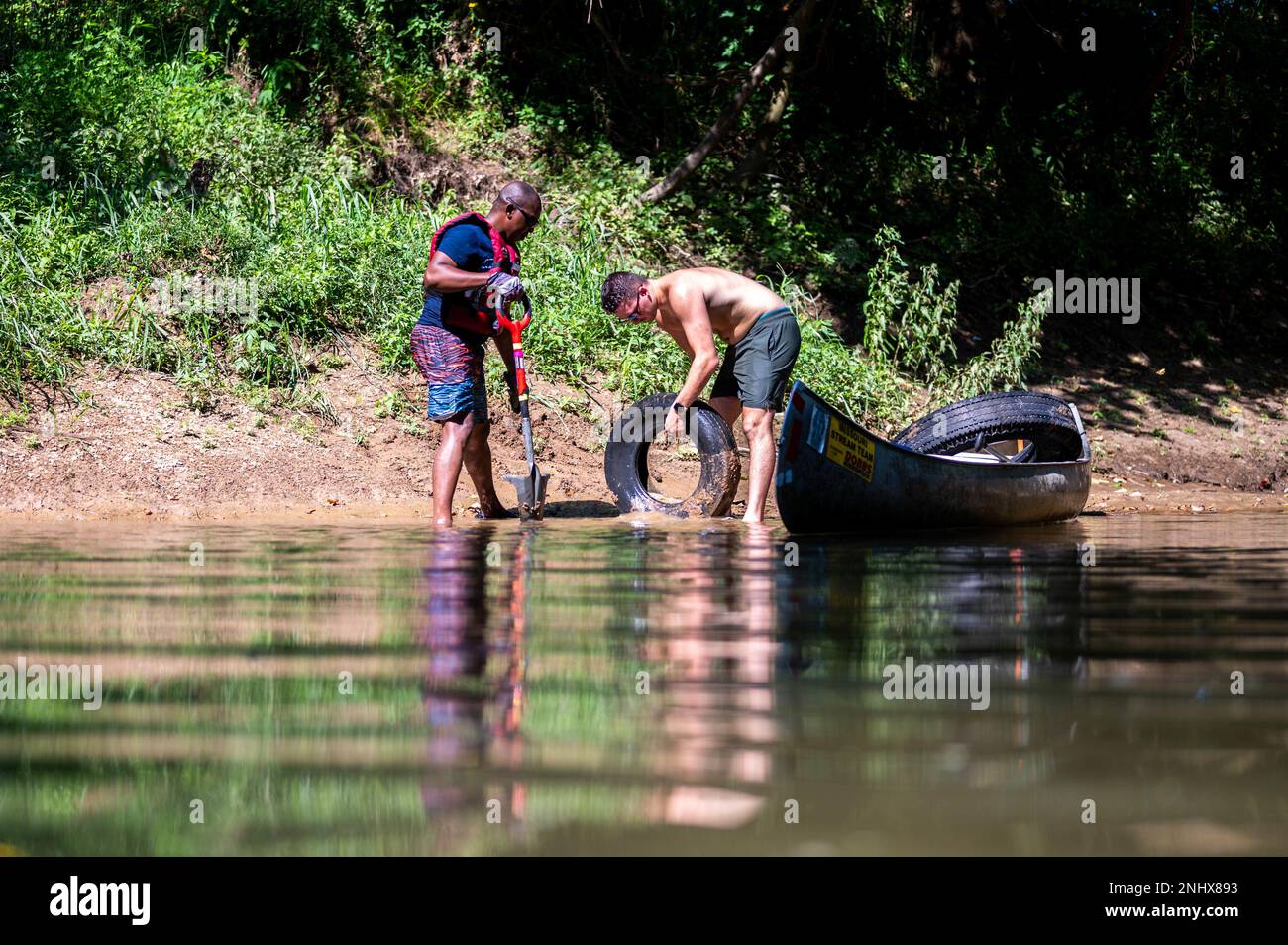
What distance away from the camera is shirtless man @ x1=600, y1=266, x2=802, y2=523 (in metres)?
7.87

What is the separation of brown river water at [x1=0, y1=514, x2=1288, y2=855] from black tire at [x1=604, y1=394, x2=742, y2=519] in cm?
351

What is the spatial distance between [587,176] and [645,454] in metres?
6.50

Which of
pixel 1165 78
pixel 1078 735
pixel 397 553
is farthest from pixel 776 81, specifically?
pixel 1078 735

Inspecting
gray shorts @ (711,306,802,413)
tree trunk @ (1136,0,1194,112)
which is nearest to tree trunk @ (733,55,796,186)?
tree trunk @ (1136,0,1194,112)

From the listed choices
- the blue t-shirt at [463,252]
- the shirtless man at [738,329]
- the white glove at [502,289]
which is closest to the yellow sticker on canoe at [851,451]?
the shirtless man at [738,329]

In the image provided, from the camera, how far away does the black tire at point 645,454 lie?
855cm

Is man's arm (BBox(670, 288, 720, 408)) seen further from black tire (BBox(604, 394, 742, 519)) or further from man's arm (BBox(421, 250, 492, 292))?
man's arm (BBox(421, 250, 492, 292))

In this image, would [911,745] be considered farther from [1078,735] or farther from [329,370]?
[329,370]

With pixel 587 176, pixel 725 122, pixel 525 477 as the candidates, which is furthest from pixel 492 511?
pixel 725 122

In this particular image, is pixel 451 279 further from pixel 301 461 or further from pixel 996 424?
pixel 996 424

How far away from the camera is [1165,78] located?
17172mm

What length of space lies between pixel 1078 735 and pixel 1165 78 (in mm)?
16935

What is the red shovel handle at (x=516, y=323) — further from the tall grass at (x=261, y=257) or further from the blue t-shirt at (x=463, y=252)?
the tall grass at (x=261, y=257)
